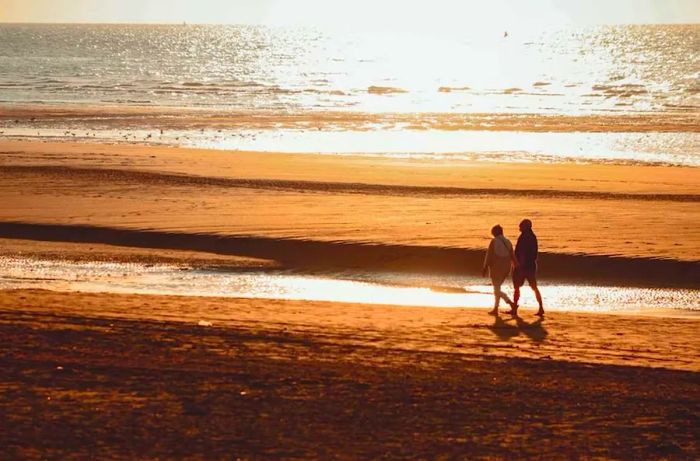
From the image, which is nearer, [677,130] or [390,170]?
[390,170]

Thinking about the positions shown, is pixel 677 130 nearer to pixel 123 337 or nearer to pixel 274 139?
pixel 274 139

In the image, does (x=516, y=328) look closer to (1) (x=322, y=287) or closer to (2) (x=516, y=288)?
(2) (x=516, y=288)

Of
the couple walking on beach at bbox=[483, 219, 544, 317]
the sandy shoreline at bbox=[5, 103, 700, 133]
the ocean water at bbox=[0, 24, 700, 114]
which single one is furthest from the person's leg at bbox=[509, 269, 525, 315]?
the ocean water at bbox=[0, 24, 700, 114]

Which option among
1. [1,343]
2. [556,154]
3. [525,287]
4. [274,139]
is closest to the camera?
[1,343]

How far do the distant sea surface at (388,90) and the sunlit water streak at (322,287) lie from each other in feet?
60.6

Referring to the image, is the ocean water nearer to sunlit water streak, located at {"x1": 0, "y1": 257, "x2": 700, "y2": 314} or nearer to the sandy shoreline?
the sandy shoreline

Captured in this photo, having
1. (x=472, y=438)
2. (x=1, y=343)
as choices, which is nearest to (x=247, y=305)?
(x=1, y=343)

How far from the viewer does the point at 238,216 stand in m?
21.2

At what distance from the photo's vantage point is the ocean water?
2657 inches

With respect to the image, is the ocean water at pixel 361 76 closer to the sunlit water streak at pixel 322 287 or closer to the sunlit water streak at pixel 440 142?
the sunlit water streak at pixel 440 142

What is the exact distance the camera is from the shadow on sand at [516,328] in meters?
12.3

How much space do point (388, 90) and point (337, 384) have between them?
7371 centimetres

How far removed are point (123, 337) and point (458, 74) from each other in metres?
99.2

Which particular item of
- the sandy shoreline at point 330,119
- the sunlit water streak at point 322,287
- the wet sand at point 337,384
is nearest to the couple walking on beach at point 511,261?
the wet sand at point 337,384
